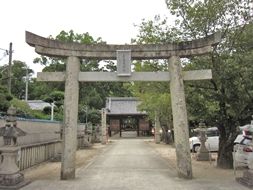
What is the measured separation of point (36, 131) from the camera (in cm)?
1206

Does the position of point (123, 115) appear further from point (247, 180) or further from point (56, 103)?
point (247, 180)

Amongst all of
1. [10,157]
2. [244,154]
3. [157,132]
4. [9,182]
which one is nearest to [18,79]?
[157,132]

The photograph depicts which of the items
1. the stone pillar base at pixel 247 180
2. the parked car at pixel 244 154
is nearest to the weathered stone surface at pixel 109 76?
the stone pillar base at pixel 247 180

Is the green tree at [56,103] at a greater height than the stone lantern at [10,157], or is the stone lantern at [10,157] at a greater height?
the green tree at [56,103]

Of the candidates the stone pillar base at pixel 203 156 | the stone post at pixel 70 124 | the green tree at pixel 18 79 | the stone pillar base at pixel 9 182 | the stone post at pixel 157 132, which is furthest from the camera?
the green tree at pixel 18 79

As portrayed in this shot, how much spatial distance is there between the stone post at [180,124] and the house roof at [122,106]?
29042 mm

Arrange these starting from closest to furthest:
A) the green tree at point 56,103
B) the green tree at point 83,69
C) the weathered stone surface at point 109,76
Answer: the weathered stone surface at point 109,76
the green tree at point 56,103
the green tree at point 83,69

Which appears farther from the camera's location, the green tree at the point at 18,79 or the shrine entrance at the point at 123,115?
the green tree at the point at 18,79

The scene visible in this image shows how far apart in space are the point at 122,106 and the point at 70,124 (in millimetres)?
32372

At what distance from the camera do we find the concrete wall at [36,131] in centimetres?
1031

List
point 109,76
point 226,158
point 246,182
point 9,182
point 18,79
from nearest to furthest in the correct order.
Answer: point 9,182, point 246,182, point 109,76, point 226,158, point 18,79

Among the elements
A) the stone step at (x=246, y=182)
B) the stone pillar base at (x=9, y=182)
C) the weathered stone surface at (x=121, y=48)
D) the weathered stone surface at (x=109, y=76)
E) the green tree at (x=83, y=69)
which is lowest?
the stone step at (x=246, y=182)

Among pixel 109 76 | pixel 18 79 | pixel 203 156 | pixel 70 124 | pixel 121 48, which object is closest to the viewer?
pixel 70 124

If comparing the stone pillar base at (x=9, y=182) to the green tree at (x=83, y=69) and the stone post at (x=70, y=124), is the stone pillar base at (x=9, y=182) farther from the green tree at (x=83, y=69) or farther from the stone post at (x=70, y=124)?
the green tree at (x=83, y=69)
